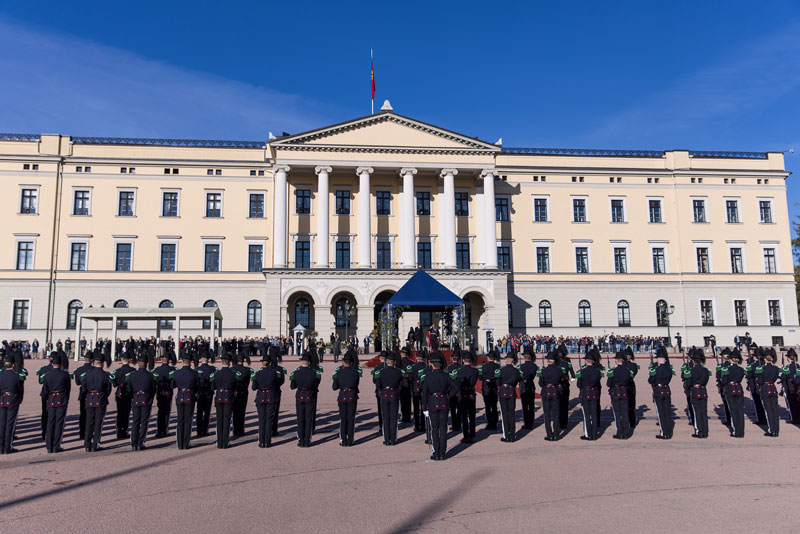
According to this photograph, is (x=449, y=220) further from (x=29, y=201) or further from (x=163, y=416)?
(x=163, y=416)

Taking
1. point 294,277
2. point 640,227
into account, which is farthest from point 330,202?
point 640,227

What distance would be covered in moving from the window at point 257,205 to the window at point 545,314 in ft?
71.1

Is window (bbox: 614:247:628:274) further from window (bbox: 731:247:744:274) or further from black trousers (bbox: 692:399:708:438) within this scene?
black trousers (bbox: 692:399:708:438)

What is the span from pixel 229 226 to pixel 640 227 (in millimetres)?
31251

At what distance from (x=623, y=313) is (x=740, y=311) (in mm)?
9466

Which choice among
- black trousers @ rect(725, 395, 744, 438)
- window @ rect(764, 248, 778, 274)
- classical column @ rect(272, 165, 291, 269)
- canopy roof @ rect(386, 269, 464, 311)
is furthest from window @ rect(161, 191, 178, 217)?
window @ rect(764, 248, 778, 274)

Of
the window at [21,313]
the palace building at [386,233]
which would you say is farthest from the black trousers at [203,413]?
the window at [21,313]

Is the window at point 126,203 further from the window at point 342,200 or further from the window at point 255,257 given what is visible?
the window at point 342,200

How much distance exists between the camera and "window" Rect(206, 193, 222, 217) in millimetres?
42188

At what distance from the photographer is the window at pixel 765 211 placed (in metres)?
46.5

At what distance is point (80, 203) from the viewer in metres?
41.2

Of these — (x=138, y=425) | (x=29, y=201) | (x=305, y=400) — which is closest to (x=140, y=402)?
(x=138, y=425)

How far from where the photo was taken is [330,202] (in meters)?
42.3

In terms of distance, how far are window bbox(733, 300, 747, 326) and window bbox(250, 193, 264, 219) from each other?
121ft
